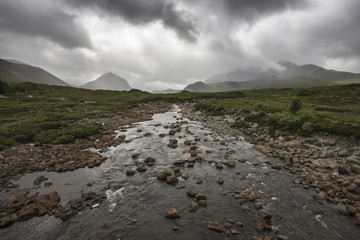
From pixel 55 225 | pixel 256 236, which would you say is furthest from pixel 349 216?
pixel 55 225

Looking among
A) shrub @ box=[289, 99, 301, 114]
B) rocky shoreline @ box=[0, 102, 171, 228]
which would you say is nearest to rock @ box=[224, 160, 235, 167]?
rocky shoreline @ box=[0, 102, 171, 228]

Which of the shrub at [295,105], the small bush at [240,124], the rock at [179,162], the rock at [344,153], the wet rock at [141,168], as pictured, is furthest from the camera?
the small bush at [240,124]

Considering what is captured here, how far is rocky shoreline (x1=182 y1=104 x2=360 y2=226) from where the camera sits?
12.9 m

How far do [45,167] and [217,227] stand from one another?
18486 millimetres

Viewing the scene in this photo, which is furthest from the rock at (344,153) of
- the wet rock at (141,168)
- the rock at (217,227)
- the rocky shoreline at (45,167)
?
the rocky shoreline at (45,167)

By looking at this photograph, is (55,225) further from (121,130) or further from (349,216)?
(121,130)

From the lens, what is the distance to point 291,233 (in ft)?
32.2

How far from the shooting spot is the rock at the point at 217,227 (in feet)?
32.6

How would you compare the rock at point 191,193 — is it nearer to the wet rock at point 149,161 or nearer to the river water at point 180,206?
the river water at point 180,206

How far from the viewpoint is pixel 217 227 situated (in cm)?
1009

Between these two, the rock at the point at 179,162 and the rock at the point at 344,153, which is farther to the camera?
the rock at the point at 179,162

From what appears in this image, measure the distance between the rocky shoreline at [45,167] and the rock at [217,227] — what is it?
28.6ft

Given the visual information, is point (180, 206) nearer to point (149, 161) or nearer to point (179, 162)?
point (179, 162)

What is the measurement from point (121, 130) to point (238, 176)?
24.8 m
